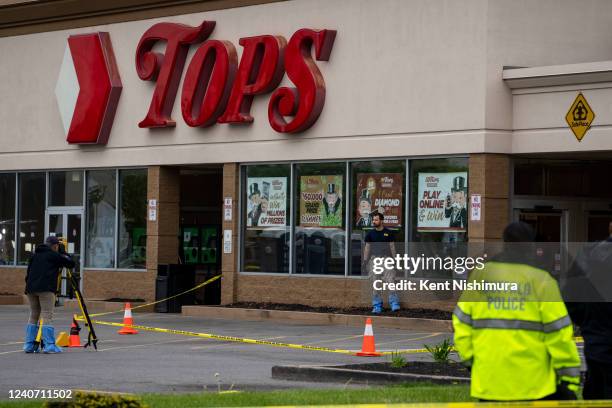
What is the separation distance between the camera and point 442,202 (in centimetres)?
2561

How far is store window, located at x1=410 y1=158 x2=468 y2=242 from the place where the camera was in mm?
25234

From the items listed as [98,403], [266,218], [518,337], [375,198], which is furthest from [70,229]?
[518,337]

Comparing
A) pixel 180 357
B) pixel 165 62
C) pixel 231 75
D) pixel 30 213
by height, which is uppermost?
pixel 165 62

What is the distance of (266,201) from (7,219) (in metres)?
9.70

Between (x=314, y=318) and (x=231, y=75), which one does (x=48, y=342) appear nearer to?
(x=314, y=318)

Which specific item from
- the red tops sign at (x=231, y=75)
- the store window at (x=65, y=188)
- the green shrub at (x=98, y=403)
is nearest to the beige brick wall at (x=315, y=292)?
the red tops sign at (x=231, y=75)

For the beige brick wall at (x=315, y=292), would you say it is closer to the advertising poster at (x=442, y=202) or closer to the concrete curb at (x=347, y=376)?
the advertising poster at (x=442, y=202)

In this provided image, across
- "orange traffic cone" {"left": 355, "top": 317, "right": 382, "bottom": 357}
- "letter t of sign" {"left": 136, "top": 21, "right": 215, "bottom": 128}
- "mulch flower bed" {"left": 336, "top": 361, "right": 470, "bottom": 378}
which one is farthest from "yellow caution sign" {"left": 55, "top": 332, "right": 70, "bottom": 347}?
"letter t of sign" {"left": 136, "top": 21, "right": 215, "bottom": 128}

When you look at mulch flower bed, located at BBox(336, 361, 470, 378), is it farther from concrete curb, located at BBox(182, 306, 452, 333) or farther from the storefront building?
the storefront building

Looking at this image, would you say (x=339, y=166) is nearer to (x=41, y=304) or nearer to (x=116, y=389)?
(x=41, y=304)

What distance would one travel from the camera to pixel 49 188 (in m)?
34.1

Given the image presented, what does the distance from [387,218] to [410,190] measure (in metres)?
0.87

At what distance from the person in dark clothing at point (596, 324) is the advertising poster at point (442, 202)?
14.4m

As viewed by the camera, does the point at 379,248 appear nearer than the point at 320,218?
Yes
